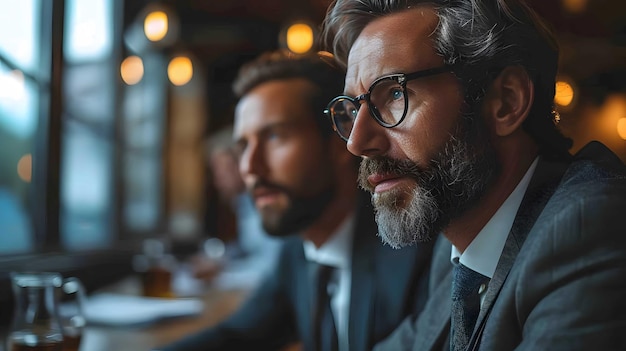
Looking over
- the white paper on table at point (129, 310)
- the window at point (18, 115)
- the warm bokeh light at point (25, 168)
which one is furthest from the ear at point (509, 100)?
the warm bokeh light at point (25, 168)

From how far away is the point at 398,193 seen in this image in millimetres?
405

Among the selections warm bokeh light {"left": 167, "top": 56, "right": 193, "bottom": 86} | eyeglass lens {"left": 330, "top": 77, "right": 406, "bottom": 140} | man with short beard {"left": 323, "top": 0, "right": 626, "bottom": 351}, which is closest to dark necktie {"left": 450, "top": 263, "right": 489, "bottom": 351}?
man with short beard {"left": 323, "top": 0, "right": 626, "bottom": 351}

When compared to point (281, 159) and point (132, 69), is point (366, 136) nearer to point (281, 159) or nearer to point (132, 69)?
point (281, 159)

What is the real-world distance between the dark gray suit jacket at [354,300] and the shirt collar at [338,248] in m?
0.01

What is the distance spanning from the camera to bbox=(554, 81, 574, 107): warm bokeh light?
0.39m

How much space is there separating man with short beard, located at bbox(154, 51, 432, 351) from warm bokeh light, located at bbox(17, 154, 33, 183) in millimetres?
531

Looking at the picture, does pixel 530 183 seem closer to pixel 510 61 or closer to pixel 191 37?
pixel 510 61

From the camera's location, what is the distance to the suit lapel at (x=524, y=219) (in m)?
0.38

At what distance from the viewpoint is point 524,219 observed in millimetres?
378

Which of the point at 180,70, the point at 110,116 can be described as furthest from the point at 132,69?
the point at 110,116

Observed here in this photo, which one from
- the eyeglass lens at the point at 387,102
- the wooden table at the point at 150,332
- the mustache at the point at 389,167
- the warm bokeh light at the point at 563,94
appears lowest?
the wooden table at the point at 150,332

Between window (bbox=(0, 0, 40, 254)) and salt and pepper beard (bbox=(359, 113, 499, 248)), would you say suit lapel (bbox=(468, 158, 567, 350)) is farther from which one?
window (bbox=(0, 0, 40, 254))

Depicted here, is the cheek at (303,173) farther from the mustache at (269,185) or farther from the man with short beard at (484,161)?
the man with short beard at (484,161)

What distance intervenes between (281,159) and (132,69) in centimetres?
47
